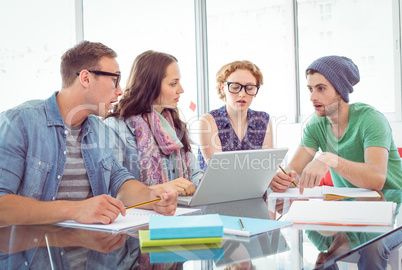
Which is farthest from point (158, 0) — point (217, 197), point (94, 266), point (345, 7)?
point (94, 266)

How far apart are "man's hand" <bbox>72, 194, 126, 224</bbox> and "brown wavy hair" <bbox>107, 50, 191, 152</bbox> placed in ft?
3.39

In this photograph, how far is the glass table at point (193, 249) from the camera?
82 cm

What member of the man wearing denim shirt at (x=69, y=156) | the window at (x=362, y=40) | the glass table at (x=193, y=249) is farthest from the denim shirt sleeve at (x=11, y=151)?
the window at (x=362, y=40)

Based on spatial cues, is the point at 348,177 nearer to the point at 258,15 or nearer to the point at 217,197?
the point at 217,197

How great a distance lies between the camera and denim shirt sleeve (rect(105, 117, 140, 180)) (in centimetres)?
208

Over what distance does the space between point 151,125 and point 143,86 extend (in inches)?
8.3

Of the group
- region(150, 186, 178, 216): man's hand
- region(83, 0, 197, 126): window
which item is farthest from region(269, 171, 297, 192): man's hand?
region(83, 0, 197, 126): window

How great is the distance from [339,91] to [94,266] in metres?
1.83

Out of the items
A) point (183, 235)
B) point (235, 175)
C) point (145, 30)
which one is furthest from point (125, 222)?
point (145, 30)

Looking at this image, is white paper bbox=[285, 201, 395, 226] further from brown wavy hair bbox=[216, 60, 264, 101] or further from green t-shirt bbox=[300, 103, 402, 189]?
brown wavy hair bbox=[216, 60, 264, 101]

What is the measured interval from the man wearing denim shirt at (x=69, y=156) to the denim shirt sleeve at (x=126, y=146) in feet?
0.54

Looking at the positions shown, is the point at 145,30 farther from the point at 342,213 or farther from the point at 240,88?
the point at 342,213

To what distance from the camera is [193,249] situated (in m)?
0.91

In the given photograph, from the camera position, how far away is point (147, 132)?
7.11ft
